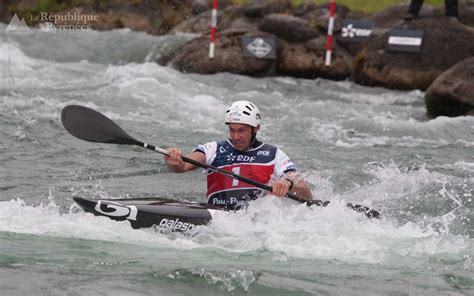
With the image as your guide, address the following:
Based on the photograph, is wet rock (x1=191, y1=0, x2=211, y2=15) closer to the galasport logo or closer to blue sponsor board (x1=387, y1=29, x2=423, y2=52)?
blue sponsor board (x1=387, y1=29, x2=423, y2=52)

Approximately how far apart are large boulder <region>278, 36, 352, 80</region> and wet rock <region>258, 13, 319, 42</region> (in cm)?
13

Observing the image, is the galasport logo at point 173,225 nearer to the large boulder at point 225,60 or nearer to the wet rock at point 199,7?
the large boulder at point 225,60

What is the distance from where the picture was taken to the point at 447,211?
9.02 metres

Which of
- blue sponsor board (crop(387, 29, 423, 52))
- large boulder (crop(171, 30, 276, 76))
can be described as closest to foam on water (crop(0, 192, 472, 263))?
blue sponsor board (crop(387, 29, 423, 52))

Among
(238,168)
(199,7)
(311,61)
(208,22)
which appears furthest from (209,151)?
(199,7)

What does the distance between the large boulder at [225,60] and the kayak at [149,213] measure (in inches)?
413

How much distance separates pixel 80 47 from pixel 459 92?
9019 millimetres

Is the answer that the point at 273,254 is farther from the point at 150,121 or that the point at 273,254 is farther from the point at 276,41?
the point at 276,41

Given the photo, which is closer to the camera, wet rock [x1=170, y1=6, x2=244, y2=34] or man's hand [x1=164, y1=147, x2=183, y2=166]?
man's hand [x1=164, y1=147, x2=183, y2=166]

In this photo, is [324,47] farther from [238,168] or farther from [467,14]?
[238,168]

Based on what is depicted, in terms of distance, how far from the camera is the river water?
5.88 m

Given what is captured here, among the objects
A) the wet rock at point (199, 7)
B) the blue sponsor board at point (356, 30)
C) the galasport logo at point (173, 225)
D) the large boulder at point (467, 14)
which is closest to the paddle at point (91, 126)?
the galasport logo at point (173, 225)

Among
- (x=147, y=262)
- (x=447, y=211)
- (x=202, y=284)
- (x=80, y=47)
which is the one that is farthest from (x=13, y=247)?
(x=80, y=47)

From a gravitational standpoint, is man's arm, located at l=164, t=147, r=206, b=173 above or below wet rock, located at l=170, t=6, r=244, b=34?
above
